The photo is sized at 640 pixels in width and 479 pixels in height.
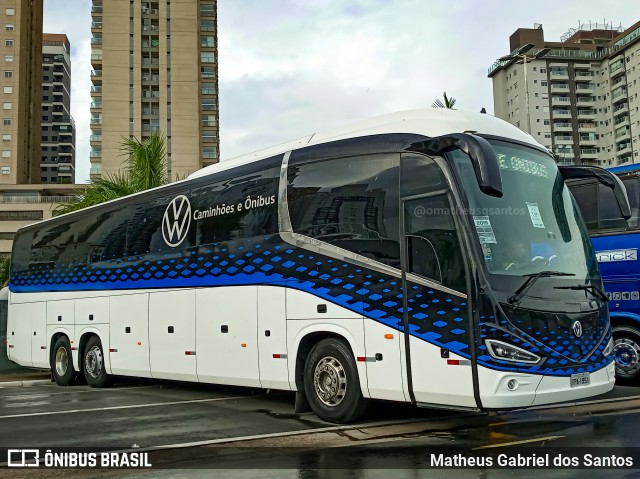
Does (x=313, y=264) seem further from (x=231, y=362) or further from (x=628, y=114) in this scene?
(x=628, y=114)

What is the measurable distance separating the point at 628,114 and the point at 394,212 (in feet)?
365

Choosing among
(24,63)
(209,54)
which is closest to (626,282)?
(209,54)

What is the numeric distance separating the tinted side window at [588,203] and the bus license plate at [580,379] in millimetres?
6094

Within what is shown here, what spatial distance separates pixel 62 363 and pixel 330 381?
9800mm

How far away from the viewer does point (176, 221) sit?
1279 cm

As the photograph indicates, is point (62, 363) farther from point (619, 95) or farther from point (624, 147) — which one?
point (619, 95)

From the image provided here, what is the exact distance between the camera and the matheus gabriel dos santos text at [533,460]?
21.5 ft

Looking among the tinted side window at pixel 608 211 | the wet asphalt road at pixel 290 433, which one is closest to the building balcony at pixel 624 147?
the tinted side window at pixel 608 211

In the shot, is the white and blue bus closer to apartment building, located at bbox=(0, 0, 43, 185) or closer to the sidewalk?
the sidewalk

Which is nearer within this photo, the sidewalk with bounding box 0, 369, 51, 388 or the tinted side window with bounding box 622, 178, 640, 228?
the tinted side window with bounding box 622, 178, 640, 228

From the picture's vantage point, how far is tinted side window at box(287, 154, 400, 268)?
28.3 feet

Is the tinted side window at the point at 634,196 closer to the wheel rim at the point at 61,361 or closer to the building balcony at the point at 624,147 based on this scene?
the wheel rim at the point at 61,361

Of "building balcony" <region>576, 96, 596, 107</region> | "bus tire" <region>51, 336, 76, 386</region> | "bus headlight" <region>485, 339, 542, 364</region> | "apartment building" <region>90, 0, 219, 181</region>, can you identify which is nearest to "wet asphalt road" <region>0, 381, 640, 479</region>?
"bus headlight" <region>485, 339, 542, 364</region>

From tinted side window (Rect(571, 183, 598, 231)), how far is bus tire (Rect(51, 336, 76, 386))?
37.9ft
